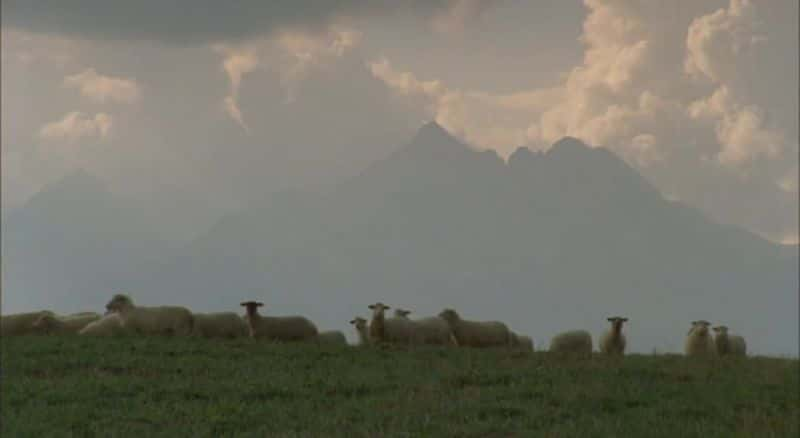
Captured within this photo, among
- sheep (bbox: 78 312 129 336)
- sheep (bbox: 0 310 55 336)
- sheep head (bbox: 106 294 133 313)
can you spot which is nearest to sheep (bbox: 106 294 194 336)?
sheep (bbox: 78 312 129 336)

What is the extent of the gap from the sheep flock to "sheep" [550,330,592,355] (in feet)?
0.08

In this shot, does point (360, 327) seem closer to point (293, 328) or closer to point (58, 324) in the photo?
point (293, 328)

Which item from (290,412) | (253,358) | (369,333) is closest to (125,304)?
(369,333)

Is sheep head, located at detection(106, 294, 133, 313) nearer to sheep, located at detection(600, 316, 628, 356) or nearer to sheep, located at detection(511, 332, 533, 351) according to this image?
sheep, located at detection(511, 332, 533, 351)

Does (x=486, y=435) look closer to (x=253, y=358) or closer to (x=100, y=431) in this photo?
(x=100, y=431)

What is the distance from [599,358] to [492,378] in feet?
11.1

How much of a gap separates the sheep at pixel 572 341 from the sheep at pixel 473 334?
1.33 metres

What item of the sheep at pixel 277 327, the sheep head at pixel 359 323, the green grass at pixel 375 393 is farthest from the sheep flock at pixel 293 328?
the green grass at pixel 375 393

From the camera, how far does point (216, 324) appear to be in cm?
2427

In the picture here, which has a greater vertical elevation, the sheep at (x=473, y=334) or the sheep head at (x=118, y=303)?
the sheep head at (x=118, y=303)

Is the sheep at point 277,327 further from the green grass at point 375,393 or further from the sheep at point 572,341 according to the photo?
the sheep at point 572,341

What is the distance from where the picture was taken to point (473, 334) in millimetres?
25094

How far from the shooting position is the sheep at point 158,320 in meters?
24.2

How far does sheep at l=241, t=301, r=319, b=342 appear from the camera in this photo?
79.8 ft
